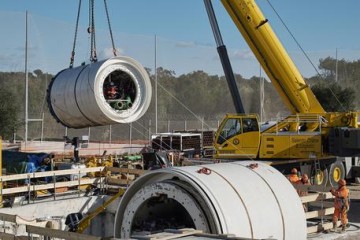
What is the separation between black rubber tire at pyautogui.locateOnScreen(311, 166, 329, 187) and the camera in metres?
19.6

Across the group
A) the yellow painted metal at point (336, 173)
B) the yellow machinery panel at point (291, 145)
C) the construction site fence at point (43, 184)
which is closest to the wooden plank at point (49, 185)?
the construction site fence at point (43, 184)

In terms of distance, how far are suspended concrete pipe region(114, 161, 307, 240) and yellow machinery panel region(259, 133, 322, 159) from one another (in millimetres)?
11682

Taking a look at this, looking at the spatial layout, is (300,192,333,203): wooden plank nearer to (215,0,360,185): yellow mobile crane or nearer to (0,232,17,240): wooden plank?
(0,232,17,240): wooden plank

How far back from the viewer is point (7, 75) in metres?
73.2

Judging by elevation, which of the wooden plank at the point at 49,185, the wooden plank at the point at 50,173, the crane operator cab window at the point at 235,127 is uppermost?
the crane operator cab window at the point at 235,127

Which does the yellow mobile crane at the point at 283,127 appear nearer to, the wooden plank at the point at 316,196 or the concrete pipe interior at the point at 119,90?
the wooden plank at the point at 316,196

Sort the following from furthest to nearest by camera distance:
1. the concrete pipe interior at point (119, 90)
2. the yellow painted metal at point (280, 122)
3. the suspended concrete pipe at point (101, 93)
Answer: the yellow painted metal at point (280, 122) → the concrete pipe interior at point (119, 90) → the suspended concrete pipe at point (101, 93)

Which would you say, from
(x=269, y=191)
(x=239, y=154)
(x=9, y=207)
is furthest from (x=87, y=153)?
(x=269, y=191)

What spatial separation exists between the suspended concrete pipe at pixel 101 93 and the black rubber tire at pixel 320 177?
8636 mm

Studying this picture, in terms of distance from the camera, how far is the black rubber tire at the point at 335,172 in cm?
2042

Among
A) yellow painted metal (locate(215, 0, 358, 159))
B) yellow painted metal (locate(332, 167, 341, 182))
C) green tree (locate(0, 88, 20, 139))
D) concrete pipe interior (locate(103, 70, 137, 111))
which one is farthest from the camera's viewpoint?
green tree (locate(0, 88, 20, 139))

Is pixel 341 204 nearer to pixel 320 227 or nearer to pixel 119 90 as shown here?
pixel 320 227

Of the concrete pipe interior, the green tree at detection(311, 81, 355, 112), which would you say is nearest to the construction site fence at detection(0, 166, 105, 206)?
the concrete pipe interior

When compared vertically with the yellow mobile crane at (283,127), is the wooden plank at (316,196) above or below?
below
